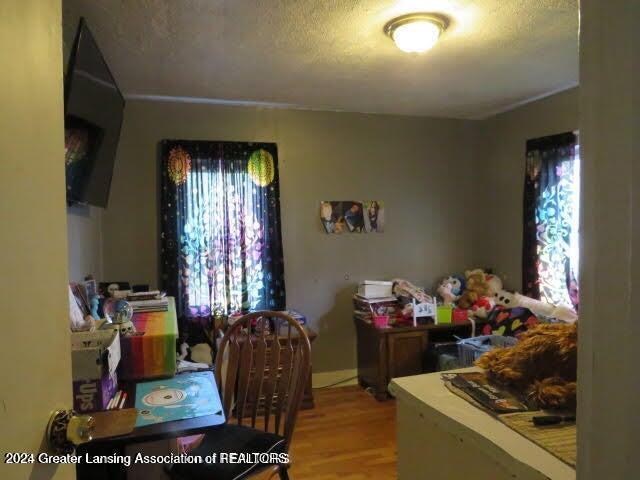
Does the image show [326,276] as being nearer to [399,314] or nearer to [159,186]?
[399,314]

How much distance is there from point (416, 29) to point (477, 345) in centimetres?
203

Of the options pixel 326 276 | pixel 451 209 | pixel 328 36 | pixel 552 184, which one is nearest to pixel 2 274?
pixel 328 36

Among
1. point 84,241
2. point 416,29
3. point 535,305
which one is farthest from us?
point 535,305

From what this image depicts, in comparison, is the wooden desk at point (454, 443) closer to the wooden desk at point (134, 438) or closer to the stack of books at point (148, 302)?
the wooden desk at point (134, 438)

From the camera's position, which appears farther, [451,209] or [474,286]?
[451,209]

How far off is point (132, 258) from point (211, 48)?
5.42 ft

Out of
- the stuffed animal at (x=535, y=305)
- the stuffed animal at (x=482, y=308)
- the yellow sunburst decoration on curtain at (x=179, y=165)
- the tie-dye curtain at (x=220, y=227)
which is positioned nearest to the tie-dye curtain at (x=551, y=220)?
the stuffed animal at (x=535, y=305)

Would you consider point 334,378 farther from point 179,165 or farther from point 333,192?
point 179,165

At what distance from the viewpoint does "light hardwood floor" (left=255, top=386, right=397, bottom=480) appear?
239 cm

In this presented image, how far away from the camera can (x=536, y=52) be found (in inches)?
96.6

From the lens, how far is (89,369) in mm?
1312

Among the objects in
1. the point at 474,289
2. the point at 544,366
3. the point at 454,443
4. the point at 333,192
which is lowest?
the point at 474,289

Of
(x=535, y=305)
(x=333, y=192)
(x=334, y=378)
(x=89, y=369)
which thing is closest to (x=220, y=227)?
(x=333, y=192)

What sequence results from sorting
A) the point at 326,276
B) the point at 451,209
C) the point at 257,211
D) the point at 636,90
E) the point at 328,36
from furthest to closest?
the point at 451,209 → the point at 326,276 → the point at 257,211 → the point at 328,36 → the point at 636,90
